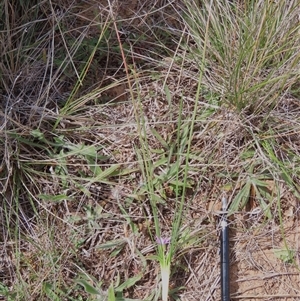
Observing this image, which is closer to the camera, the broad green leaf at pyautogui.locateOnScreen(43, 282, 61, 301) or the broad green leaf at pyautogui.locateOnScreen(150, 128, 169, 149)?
the broad green leaf at pyautogui.locateOnScreen(43, 282, 61, 301)

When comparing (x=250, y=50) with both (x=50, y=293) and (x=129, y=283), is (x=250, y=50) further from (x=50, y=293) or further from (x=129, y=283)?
(x=50, y=293)

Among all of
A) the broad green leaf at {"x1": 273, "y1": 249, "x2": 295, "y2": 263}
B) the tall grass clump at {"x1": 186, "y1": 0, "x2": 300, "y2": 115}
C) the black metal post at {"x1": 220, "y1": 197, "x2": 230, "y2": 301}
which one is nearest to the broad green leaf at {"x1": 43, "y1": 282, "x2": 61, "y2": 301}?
the black metal post at {"x1": 220, "y1": 197, "x2": 230, "y2": 301}

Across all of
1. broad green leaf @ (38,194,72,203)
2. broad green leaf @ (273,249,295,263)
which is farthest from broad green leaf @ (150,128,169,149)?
broad green leaf @ (273,249,295,263)

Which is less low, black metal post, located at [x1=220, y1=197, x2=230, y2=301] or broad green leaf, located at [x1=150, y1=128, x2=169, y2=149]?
broad green leaf, located at [x1=150, y1=128, x2=169, y2=149]

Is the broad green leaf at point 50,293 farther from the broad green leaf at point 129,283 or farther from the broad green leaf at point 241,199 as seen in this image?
the broad green leaf at point 241,199

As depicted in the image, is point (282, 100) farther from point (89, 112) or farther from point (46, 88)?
point (46, 88)

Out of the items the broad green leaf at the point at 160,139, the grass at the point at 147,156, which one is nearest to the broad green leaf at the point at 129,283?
the grass at the point at 147,156

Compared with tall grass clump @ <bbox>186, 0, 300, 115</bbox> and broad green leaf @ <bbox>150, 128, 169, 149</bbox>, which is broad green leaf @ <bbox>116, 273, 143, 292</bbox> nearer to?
broad green leaf @ <bbox>150, 128, 169, 149</bbox>

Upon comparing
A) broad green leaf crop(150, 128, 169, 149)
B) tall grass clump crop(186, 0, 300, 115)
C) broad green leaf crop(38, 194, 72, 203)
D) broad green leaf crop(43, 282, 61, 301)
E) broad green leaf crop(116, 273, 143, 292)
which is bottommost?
broad green leaf crop(43, 282, 61, 301)

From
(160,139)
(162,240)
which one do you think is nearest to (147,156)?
→ (160,139)

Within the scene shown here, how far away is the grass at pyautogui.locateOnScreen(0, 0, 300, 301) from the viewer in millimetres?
1661

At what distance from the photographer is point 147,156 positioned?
5.65 ft

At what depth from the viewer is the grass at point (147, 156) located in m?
1.66

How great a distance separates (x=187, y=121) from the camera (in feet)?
5.73
